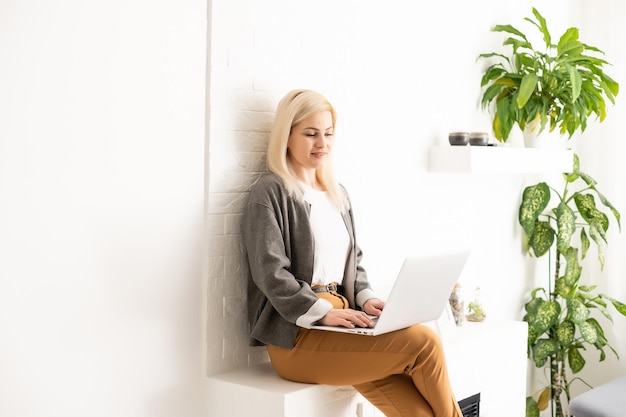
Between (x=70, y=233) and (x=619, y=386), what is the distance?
2484 millimetres

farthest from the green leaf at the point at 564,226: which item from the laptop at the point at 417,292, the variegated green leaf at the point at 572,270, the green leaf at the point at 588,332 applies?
the laptop at the point at 417,292

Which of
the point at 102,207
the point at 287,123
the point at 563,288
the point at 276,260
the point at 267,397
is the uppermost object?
the point at 287,123

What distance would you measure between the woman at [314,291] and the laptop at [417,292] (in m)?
0.04

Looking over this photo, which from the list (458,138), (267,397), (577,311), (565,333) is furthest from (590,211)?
(267,397)

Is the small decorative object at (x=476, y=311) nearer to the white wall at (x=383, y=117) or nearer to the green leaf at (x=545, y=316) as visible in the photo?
the white wall at (x=383, y=117)

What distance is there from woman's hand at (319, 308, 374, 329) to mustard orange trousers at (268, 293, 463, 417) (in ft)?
0.17

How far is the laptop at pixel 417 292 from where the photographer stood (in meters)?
2.20

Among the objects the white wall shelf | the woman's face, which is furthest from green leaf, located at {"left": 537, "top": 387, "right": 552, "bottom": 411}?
the woman's face

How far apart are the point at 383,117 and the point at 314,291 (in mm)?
873

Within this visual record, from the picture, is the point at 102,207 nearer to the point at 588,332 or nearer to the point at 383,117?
the point at 383,117

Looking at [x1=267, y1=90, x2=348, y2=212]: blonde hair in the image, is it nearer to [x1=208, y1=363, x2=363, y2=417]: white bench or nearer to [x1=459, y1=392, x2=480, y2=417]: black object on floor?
[x1=208, y1=363, x2=363, y2=417]: white bench

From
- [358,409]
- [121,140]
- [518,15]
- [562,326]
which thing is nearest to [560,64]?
[518,15]

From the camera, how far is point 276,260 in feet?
7.70

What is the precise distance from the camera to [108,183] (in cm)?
213
